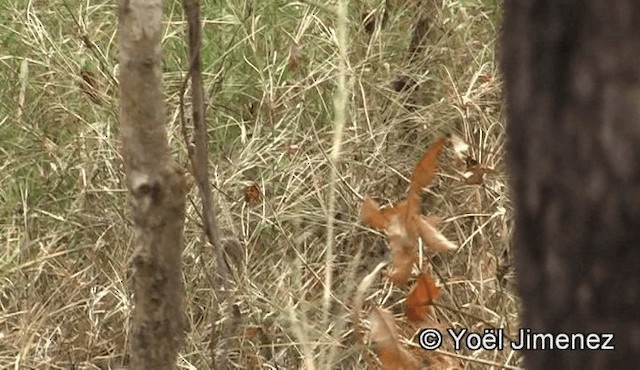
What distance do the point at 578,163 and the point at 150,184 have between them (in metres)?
1.07

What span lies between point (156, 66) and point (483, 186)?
1021 millimetres

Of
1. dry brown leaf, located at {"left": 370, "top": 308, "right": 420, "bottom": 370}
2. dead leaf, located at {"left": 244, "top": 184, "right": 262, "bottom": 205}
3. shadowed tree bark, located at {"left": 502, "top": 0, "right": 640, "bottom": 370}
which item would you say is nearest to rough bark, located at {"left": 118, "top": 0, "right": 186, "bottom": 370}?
dry brown leaf, located at {"left": 370, "top": 308, "right": 420, "bottom": 370}

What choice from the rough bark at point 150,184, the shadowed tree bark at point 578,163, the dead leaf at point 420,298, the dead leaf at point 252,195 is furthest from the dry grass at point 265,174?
the shadowed tree bark at point 578,163

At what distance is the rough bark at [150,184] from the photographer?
1.74 metres

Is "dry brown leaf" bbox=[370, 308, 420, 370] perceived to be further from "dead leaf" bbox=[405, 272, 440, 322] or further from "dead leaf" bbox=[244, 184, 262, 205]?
"dead leaf" bbox=[244, 184, 262, 205]

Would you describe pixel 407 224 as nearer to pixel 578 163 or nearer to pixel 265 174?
pixel 265 174

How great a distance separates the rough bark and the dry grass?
15.8 inches

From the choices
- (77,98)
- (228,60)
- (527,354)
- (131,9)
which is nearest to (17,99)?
(77,98)

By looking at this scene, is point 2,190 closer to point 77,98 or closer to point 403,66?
point 77,98

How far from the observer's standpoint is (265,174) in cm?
274

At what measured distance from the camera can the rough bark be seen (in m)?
1.74

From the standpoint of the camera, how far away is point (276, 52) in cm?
306

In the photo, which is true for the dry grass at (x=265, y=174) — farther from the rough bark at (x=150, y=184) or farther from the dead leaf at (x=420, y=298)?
the rough bark at (x=150, y=184)

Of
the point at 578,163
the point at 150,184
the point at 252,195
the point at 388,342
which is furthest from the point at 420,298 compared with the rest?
the point at 578,163
